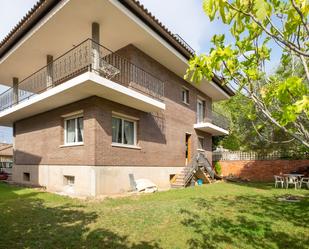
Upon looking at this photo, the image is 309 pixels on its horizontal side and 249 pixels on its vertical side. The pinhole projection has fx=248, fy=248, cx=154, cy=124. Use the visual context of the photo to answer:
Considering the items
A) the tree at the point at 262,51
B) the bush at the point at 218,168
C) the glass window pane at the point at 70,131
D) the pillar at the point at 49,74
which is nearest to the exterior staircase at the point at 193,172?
the bush at the point at 218,168

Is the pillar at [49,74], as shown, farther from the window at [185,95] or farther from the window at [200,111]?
the window at [200,111]

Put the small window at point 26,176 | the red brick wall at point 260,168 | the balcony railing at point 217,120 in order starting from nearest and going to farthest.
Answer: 1. the small window at point 26,176
2. the red brick wall at point 260,168
3. the balcony railing at point 217,120

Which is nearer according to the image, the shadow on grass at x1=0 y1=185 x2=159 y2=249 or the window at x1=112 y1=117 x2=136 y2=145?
the shadow on grass at x1=0 y1=185 x2=159 y2=249

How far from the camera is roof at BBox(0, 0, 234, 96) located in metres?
9.45

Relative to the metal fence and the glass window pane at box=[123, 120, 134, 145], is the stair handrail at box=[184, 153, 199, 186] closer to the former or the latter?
the glass window pane at box=[123, 120, 134, 145]

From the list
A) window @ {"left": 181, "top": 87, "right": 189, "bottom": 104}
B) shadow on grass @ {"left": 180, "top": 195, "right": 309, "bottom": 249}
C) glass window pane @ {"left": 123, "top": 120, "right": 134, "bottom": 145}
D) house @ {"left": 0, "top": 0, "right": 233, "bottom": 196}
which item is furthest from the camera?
window @ {"left": 181, "top": 87, "right": 189, "bottom": 104}

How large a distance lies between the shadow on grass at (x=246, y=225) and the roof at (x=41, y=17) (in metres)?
5.14

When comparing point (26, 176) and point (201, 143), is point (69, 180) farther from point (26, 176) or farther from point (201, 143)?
point (201, 143)

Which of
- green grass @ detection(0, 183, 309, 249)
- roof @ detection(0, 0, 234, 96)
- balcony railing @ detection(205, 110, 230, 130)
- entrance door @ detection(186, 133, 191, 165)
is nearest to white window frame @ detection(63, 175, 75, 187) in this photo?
green grass @ detection(0, 183, 309, 249)

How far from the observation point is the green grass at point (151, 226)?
481cm

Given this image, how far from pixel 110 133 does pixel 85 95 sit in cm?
200

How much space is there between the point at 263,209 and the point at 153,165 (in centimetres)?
679

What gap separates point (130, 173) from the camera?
1198cm

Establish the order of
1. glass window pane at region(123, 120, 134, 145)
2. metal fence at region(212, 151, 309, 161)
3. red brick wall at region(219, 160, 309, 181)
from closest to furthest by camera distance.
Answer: glass window pane at region(123, 120, 134, 145) → red brick wall at region(219, 160, 309, 181) → metal fence at region(212, 151, 309, 161)
